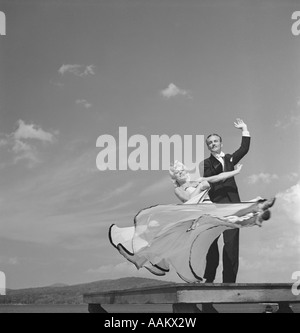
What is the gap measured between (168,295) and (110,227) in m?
1.32

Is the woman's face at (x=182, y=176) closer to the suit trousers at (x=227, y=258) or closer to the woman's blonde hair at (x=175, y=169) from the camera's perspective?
the woman's blonde hair at (x=175, y=169)

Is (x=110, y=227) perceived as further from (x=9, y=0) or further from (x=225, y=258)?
(x=9, y=0)

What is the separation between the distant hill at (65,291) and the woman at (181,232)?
0.52 ft

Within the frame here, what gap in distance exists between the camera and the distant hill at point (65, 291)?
17.6 feet

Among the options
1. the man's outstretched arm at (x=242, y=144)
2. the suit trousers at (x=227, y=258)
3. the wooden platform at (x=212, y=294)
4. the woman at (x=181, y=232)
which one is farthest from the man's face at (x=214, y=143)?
the wooden platform at (x=212, y=294)

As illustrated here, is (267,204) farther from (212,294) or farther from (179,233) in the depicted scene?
(212,294)

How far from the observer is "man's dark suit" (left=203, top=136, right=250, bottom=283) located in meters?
5.46

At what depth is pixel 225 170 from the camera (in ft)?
18.3

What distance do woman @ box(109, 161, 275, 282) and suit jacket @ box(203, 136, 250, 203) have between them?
20cm

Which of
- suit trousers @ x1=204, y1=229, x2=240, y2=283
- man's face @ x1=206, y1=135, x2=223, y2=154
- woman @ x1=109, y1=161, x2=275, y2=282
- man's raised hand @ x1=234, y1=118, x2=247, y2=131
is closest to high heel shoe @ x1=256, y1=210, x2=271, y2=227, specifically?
woman @ x1=109, y1=161, x2=275, y2=282

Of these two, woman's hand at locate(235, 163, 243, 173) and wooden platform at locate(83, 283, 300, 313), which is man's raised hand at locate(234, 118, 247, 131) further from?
wooden platform at locate(83, 283, 300, 313)

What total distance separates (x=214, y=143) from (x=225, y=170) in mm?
294

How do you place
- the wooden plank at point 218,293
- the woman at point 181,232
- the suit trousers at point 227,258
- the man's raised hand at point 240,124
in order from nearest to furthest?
the wooden plank at point 218,293
the woman at point 181,232
the suit trousers at point 227,258
the man's raised hand at point 240,124
